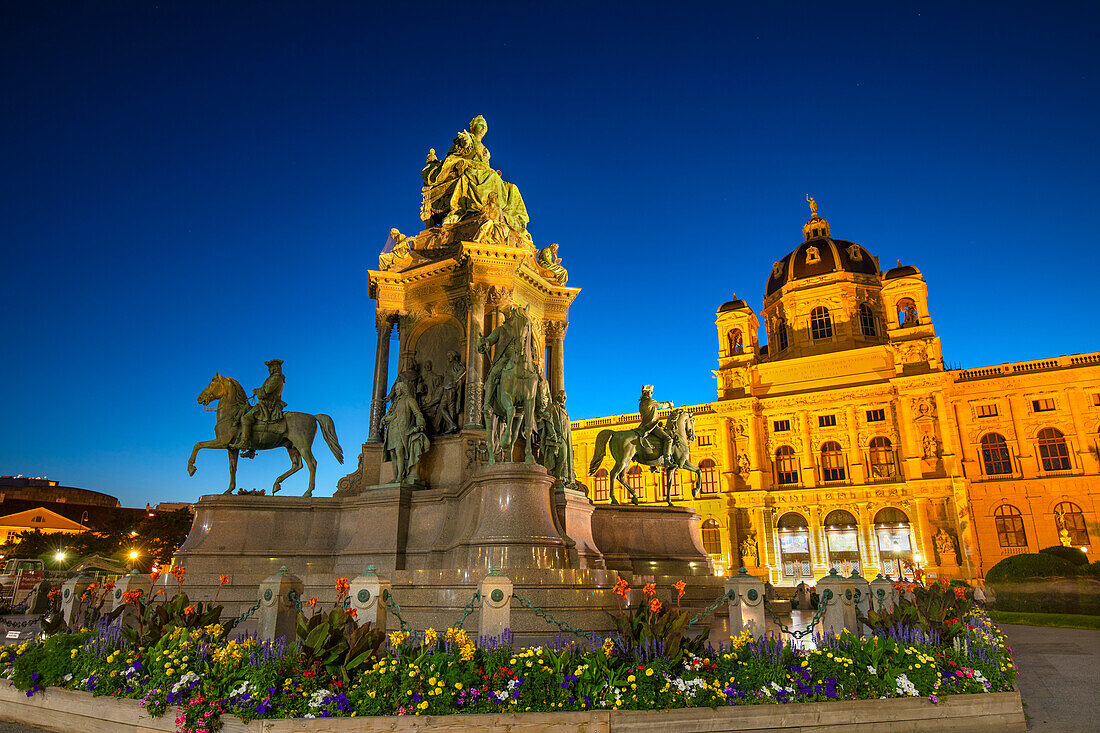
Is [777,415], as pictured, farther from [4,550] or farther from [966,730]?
[4,550]

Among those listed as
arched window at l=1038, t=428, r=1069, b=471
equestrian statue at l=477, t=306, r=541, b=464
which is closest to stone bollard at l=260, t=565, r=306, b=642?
equestrian statue at l=477, t=306, r=541, b=464

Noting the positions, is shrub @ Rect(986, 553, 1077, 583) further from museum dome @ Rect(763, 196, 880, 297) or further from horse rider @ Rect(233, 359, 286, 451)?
museum dome @ Rect(763, 196, 880, 297)

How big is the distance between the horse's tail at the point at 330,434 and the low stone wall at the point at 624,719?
9.46 meters

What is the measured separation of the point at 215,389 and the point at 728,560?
47.5 meters

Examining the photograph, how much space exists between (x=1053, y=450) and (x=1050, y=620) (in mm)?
39895

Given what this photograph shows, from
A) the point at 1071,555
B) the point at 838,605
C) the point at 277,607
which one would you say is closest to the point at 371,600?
the point at 277,607

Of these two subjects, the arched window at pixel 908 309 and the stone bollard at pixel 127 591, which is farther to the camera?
the arched window at pixel 908 309

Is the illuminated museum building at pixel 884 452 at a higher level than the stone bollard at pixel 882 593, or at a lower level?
higher

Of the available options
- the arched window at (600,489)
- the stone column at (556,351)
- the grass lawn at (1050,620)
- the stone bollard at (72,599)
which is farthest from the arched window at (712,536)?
the stone bollard at (72,599)

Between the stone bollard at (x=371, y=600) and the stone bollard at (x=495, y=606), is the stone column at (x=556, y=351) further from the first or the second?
the stone bollard at (x=371, y=600)

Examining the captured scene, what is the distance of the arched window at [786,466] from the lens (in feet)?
186

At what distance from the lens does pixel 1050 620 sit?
19219 mm

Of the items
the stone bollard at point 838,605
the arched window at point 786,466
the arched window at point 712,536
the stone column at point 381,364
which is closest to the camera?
the stone bollard at point 838,605

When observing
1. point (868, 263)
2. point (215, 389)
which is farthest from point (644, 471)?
point (215, 389)
